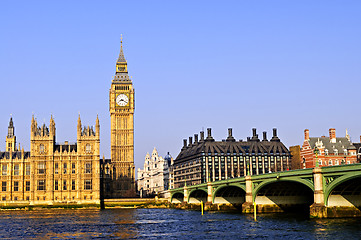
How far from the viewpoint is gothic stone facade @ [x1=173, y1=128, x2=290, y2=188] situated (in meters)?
186

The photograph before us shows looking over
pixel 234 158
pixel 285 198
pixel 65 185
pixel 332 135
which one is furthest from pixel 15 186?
pixel 332 135

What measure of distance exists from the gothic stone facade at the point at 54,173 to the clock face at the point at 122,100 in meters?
28.3

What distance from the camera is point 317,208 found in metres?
72.7

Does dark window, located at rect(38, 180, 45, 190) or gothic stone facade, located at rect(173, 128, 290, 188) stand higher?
gothic stone facade, located at rect(173, 128, 290, 188)

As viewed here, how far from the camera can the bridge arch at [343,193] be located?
6919 centimetres

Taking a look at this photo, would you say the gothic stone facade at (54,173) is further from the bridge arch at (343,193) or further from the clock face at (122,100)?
the bridge arch at (343,193)

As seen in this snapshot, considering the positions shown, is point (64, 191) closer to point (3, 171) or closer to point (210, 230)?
point (3, 171)

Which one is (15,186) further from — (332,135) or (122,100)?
(332,135)

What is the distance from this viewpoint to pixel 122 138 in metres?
191

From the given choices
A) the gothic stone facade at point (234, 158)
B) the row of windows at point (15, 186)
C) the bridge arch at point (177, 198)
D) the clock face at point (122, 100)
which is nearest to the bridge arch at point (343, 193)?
the bridge arch at point (177, 198)

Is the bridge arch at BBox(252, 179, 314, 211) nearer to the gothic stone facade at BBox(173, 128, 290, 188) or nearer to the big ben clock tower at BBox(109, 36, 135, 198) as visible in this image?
the gothic stone facade at BBox(173, 128, 290, 188)

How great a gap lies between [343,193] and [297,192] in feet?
81.5

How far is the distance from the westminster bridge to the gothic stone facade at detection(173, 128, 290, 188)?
40.8 m

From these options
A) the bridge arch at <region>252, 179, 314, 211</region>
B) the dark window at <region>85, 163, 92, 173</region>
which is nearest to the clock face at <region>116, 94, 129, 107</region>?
the dark window at <region>85, 163, 92, 173</region>
